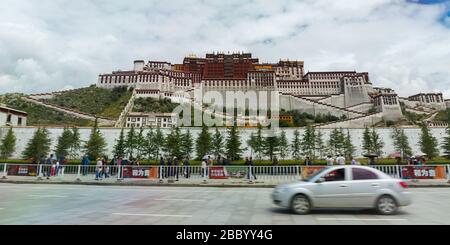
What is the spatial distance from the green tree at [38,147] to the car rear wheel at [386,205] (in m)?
45.6

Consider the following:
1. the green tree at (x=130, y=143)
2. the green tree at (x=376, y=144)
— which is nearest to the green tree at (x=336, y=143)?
the green tree at (x=376, y=144)

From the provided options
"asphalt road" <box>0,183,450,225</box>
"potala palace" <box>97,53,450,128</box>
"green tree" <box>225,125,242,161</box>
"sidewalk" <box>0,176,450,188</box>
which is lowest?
"asphalt road" <box>0,183,450,225</box>

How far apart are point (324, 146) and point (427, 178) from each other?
27353mm

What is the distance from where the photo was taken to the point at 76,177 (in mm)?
20312

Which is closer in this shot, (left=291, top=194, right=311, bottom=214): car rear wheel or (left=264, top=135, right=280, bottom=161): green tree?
(left=291, top=194, right=311, bottom=214): car rear wheel

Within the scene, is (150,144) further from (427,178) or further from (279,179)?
(427,178)

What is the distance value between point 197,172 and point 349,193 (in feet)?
39.9

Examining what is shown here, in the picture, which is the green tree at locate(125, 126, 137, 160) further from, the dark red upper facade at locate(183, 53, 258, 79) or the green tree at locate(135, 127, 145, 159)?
the dark red upper facade at locate(183, 53, 258, 79)

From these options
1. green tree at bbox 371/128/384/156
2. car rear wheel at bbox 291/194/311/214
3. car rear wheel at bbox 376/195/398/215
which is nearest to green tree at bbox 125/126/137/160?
green tree at bbox 371/128/384/156

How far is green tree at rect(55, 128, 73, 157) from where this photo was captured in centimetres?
4344

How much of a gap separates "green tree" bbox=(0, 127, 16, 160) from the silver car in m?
49.2

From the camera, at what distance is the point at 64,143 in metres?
43.9

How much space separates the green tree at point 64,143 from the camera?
43438mm
